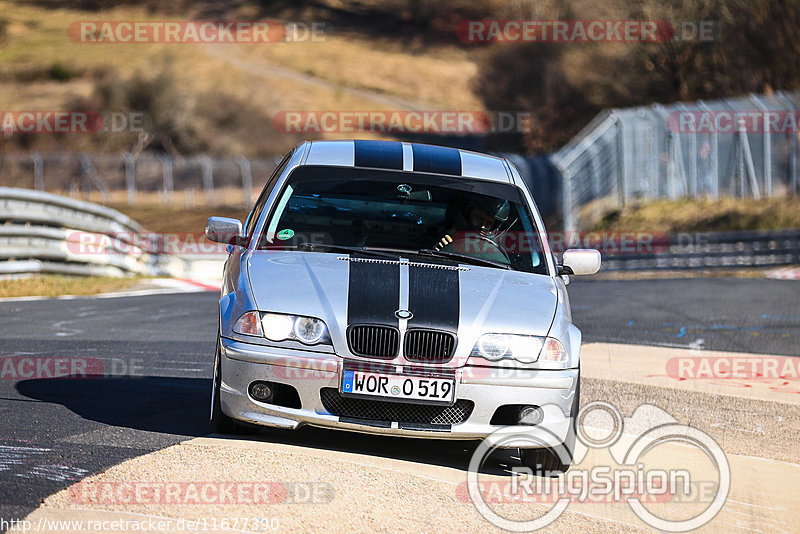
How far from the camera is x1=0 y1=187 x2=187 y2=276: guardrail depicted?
16297 mm

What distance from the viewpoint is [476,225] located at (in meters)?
7.14

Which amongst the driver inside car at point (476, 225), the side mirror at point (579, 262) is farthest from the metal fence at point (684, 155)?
the driver inside car at point (476, 225)

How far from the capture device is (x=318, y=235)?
272 inches

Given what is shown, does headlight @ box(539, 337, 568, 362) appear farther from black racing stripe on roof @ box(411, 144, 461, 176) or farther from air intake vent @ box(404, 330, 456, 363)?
black racing stripe on roof @ box(411, 144, 461, 176)

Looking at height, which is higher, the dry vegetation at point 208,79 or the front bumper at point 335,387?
the dry vegetation at point 208,79

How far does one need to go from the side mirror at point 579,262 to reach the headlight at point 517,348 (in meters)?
1.21

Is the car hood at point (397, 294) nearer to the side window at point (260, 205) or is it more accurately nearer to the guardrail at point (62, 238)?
the side window at point (260, 205)

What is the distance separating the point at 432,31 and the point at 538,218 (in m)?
88.5

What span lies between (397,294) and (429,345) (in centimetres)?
35

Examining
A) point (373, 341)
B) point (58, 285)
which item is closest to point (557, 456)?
point (373, 341)

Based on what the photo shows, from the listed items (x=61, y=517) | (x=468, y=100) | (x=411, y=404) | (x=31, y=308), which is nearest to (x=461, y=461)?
(x=411, y=404)

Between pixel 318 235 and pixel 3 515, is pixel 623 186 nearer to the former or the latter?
pixel 318 235

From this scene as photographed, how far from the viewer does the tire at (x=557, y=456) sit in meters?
6.10

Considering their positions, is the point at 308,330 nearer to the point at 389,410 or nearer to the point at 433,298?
the point at 389,410
